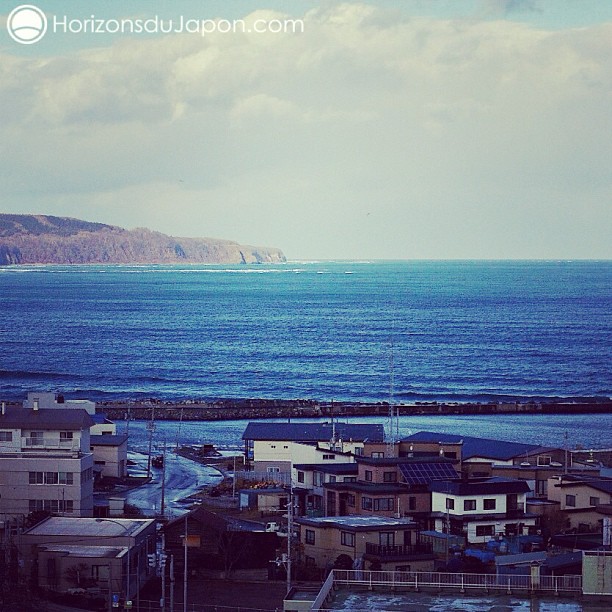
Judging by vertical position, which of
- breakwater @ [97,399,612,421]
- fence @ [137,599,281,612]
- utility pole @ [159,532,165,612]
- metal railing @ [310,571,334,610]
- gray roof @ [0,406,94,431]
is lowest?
fence @ [137,599,281,612]

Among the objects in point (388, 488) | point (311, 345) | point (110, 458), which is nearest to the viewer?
point (388, 488)

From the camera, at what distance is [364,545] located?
1702 centimetres

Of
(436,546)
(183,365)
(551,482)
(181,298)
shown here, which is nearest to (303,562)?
(436,546)

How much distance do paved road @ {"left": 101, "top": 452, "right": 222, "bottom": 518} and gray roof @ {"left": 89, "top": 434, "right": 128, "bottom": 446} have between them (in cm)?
74

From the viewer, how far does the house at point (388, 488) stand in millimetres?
19438

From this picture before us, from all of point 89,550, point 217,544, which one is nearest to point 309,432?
point 217,544

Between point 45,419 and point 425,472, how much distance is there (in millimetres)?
6299

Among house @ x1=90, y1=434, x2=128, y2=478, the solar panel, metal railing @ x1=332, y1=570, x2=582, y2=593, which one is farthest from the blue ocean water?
metal railing @ x1=332, y1=570, x2=582, y2=593

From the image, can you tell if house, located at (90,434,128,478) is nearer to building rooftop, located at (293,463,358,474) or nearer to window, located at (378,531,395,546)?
building rooftop, located at (293,463,358,474)

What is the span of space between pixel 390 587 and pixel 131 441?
21841 millimetres

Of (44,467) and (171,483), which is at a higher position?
(44,467)

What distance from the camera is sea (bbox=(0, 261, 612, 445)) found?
170 ft

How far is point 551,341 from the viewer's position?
235 feet

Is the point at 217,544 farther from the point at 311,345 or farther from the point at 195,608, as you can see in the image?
the point at 311,345
